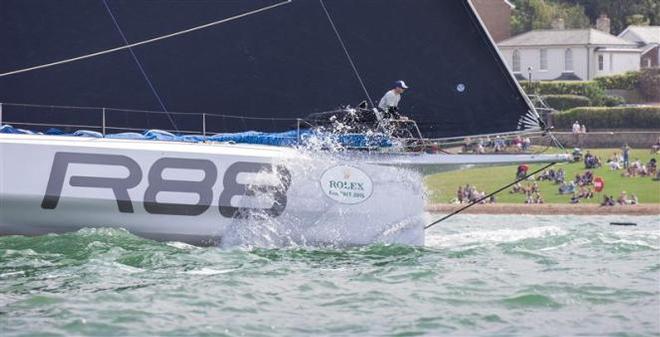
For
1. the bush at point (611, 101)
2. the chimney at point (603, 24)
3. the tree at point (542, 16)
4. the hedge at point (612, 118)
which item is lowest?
the hedge at point (612, 118)

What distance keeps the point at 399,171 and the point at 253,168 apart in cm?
176

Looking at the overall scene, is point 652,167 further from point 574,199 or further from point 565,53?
point 565,53

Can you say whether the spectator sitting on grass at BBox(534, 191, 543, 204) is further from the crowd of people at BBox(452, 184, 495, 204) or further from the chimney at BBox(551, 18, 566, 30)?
the chimney at BBox(551, 18, 566, 30)

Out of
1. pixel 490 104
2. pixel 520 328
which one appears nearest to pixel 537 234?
pixel 490 104

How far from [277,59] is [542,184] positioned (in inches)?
940

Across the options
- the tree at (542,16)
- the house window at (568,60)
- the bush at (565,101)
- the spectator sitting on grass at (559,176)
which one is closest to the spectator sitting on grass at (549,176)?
the spectator sitting on grass at (559,176)

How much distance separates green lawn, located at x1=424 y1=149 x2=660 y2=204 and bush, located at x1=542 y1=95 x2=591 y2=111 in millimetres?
11322

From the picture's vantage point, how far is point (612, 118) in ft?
171

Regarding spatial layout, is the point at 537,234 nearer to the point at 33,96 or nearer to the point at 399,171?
the point at 399,171

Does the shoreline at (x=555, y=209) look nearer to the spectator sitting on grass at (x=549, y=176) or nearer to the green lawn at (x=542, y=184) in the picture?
the green lawn at (x=542, y=184)

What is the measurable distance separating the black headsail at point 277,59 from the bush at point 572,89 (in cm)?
4047

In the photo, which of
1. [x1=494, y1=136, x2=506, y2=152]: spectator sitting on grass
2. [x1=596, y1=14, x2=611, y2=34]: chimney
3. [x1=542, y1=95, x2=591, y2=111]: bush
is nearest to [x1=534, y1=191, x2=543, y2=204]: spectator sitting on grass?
[x1=494, y1=136, x2=506, y2=152]: spectator sitting on grass

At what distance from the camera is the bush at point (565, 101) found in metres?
56.1

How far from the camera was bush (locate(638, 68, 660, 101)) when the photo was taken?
6012cm
